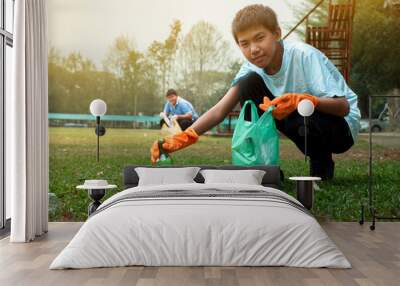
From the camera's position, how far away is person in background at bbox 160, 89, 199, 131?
7.16 m

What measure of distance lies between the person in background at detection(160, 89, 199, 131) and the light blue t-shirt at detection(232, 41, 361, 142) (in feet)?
3.16

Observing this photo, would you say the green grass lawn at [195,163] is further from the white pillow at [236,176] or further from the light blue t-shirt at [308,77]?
the light blue t-shirt at [308,77]

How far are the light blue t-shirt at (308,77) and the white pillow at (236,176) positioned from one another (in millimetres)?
1054

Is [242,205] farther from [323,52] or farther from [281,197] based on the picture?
[323,52]

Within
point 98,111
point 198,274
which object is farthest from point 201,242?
point 98,111

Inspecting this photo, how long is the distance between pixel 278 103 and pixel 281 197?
201 cm

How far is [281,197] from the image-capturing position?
515 centimetres

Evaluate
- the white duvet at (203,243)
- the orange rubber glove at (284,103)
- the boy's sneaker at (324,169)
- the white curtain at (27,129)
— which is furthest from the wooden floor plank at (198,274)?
the orange rubber glove at (284,103)

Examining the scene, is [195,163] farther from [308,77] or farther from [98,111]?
[308,77]

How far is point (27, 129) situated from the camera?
5703 millimetres

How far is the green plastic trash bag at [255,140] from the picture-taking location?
272 inches

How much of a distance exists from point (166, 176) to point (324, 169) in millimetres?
1954

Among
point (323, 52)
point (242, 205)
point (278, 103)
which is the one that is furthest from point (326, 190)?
point (242, 205)

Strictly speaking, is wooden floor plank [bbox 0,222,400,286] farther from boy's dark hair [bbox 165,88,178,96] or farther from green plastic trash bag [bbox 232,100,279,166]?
boy's dark hair [bbox 165,88,178,96]
